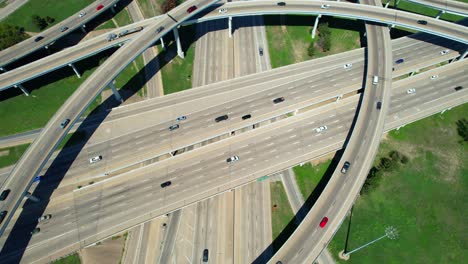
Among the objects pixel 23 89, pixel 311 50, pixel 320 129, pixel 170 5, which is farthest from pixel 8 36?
pixel 320 129

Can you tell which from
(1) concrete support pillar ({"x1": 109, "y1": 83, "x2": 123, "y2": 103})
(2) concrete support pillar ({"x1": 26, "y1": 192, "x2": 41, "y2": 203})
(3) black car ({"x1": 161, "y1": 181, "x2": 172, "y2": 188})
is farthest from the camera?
(1) concrete support pillar ({"x1": 109, "y1": 83, "x2": 123, "y2": 103})

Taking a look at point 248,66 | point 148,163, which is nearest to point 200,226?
point 148,163

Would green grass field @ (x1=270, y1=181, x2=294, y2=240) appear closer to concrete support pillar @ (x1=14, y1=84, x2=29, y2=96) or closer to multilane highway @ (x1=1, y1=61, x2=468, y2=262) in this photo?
multilane highway @ (x1=1, y1=61, x2=468, y2=262)

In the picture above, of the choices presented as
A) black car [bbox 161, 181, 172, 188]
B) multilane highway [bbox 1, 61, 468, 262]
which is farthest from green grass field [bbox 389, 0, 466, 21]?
black car [bbox 161, 181, 172, 188]

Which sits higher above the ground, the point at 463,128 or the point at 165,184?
the point at 165,184

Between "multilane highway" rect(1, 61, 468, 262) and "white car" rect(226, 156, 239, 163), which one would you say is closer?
"multilane highway" rect(1, 61, 468, 262)

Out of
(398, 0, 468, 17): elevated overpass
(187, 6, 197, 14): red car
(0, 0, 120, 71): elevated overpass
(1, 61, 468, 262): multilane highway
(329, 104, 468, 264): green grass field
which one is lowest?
A: (329, 104, 468, 264): green grass field

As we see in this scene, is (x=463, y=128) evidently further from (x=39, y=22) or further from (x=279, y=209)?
(x=39, y=22)

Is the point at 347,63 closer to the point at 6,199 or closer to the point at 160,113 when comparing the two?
the point at 160,113
